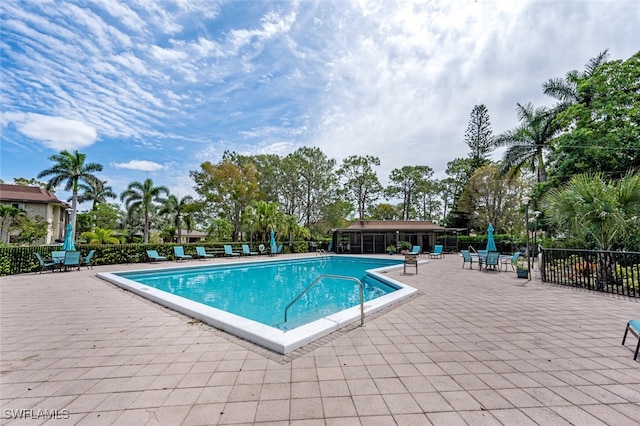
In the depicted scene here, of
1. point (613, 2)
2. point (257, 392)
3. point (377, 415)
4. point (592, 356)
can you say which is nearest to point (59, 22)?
point (257, 392)

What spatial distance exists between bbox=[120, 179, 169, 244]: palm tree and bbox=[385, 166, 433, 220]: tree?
25947 millimetres

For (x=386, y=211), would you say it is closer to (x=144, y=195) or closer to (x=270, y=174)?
(x=270, y=174)

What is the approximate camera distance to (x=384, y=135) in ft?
55.7

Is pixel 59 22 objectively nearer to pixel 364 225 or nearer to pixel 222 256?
pixel 222 256

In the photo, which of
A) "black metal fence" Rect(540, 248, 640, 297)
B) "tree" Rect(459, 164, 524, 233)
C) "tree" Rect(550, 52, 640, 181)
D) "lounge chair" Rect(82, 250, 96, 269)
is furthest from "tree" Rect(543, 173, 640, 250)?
"tree" Rect(459, 164, 524, 233)

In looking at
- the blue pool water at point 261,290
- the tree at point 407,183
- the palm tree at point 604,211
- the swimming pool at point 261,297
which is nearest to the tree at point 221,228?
the swimming pool at point 261,297

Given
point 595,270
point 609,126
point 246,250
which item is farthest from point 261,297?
point 609,126

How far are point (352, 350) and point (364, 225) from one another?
845 inches

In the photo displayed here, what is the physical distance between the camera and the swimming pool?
3.71 meters

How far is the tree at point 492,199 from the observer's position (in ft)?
79.8

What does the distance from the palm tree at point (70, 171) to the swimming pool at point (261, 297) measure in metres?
14.1

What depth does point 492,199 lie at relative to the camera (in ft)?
83.3

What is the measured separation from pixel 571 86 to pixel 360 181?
64.3 ft

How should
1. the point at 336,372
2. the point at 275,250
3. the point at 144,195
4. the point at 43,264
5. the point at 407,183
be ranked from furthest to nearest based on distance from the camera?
the point at 407,183 → the point at 144,195 → the point at 275,250 → the point at 43,264 → the point at 336,372
